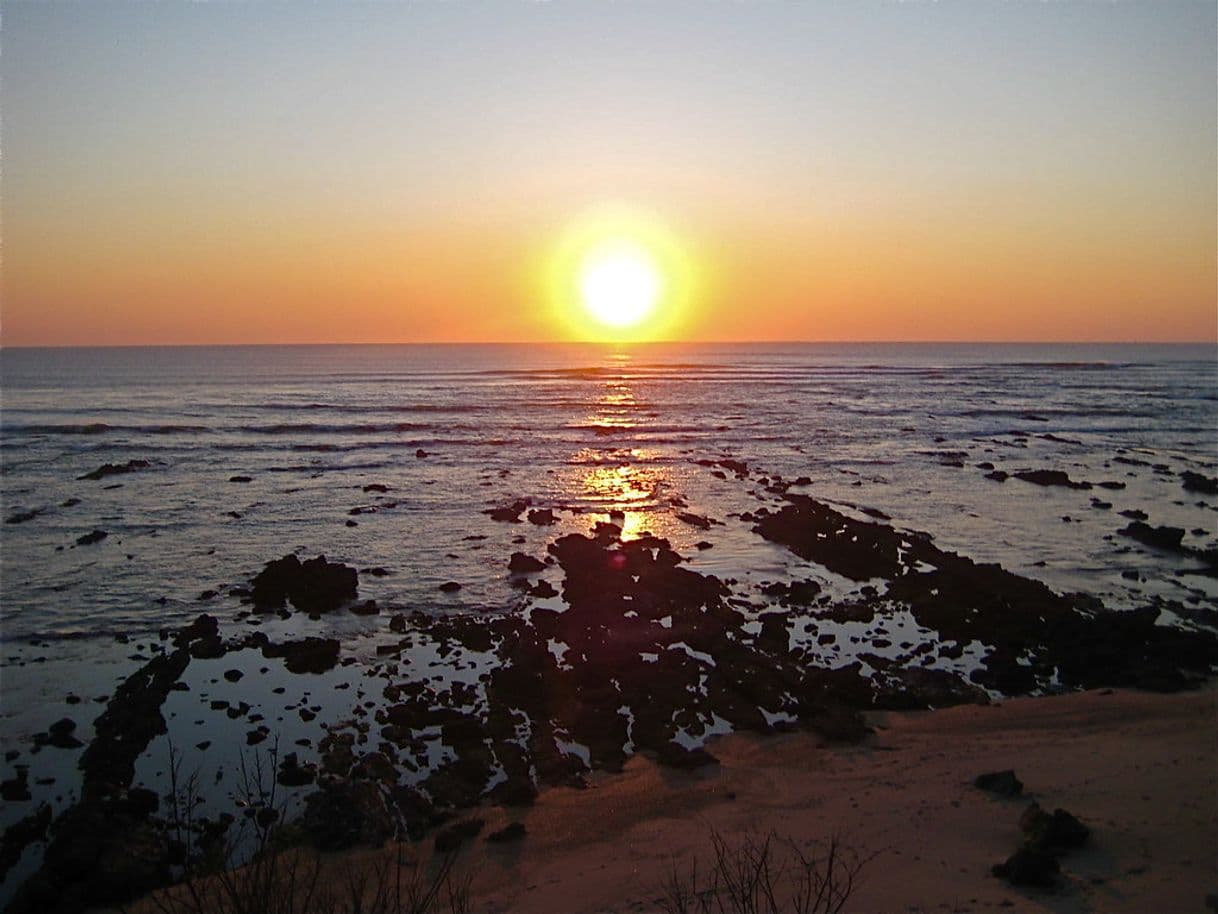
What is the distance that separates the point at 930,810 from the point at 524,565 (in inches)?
535

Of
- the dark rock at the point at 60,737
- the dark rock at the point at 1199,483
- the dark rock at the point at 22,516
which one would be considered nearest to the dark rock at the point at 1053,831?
the dark rock at the point at 60,737

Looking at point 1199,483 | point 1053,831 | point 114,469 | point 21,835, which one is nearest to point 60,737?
point 21,835

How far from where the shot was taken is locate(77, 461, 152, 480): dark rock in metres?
36.8

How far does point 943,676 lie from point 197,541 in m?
21.4

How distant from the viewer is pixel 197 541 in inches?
1010

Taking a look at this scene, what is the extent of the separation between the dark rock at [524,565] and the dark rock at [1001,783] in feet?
43.0

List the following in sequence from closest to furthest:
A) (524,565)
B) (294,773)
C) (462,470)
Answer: (294,773), (524,565), (462,470)

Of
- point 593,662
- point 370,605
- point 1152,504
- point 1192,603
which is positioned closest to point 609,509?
point 370,605

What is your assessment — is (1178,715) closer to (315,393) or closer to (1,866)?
(1,866)

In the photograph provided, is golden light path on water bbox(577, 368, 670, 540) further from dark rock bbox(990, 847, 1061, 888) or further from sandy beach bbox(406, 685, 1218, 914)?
dark rock bbox(990, 847, 1061, 888)

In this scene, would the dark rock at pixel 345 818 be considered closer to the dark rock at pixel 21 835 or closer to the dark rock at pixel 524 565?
the dark rock at pixel 21 835

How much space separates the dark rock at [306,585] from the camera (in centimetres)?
1983

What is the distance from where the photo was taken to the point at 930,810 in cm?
1091

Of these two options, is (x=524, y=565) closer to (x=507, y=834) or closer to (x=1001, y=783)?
(x=507, y=834)
